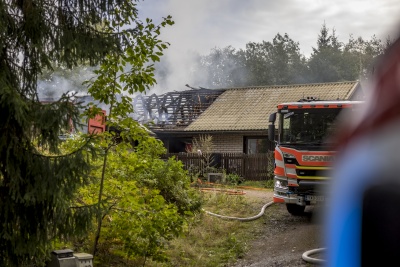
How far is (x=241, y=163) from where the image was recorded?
84.2ft

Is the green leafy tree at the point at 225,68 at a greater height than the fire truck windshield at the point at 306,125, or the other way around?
the green leafy tree at the point at 225,68

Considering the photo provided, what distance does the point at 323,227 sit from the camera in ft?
4.38

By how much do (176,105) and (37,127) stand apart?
2812cm

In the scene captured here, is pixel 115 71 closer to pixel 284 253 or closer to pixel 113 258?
pixel 113 258

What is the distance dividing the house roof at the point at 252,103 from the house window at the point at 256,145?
1.03 metres

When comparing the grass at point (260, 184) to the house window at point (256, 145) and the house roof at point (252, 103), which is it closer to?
the house roof at point (252, 103)

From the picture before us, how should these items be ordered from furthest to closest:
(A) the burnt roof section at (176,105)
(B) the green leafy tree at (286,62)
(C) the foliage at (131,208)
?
(B) the green leafy tree at (286,62), (A) the burnt roof section at (176,105), (C) the foliage at (131,208)

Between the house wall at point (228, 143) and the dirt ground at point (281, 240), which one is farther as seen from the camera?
the house wall at point (228, 143)

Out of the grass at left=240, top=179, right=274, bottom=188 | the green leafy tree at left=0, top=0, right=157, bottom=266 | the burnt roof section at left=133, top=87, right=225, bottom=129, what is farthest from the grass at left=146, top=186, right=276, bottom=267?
the burnt roof section at left=133, top=87, right=225, bottom=129

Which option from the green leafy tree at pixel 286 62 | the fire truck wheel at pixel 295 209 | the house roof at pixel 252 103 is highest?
the green leafy tree at pixel 286 62

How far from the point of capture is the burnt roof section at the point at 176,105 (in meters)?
32.9

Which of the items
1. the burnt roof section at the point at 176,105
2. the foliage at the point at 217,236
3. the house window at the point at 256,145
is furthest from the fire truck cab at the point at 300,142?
the burnt roof section at the point at 176,105

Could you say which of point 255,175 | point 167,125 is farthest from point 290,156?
point 167,125

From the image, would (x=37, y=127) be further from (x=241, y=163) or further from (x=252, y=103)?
(x=252, y=103)
